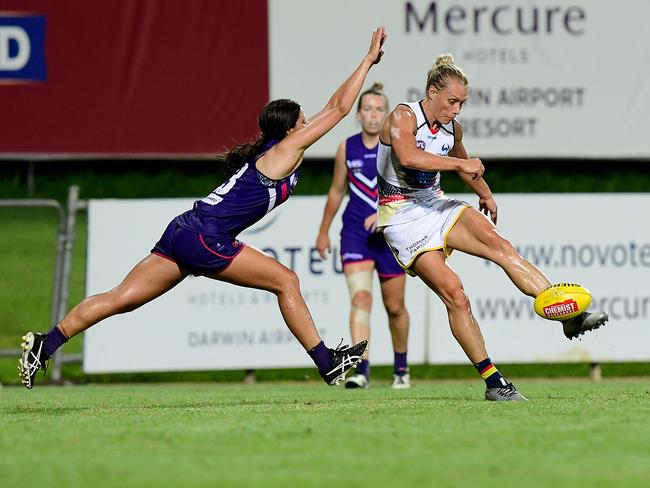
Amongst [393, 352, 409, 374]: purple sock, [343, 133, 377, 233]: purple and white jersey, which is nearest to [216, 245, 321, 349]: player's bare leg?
[343, 133, 377, 233]: purple and white jersey

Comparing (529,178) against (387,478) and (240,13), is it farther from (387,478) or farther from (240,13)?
(387,478)

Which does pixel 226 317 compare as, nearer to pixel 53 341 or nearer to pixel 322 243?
pixel 322 243

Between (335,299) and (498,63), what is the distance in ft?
15.6

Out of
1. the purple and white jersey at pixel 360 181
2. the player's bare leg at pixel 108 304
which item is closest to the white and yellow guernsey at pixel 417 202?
the player's bare leg at pixel 108 304

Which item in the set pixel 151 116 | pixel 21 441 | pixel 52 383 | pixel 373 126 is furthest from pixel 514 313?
pixel 21 441

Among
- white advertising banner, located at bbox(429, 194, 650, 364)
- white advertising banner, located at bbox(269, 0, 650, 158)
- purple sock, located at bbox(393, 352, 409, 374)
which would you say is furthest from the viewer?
white advertising banner, located at bbox(269, 0, 650, 158)

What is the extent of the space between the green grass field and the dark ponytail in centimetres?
140

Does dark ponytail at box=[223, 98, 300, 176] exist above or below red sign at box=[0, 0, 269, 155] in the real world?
below

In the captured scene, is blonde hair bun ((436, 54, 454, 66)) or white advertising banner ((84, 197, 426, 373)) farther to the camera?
white advertising banner ((84, 197, 426, 373))

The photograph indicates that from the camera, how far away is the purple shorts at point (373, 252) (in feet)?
33.6

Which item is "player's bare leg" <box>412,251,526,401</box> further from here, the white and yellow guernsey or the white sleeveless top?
the white sleeveless top

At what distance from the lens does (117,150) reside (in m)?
15.2

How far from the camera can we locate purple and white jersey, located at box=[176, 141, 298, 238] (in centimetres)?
748

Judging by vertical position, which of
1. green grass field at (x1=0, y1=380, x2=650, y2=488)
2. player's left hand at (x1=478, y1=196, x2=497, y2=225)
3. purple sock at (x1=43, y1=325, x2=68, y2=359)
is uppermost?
player's left hand at (x1=478, y1=196, x2=497, y2=225)
